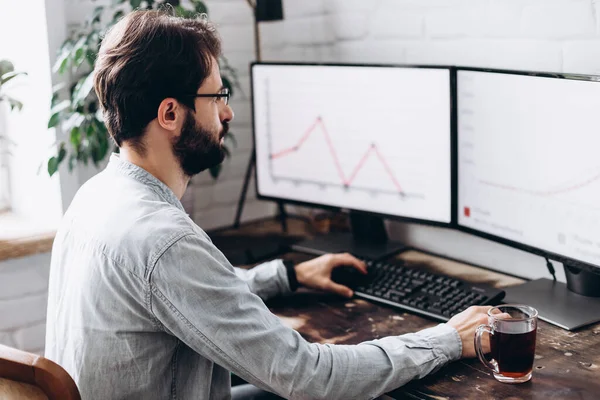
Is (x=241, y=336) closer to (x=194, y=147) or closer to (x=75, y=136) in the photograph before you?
(x=194, y=147)

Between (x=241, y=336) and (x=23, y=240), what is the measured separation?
40.4 inches

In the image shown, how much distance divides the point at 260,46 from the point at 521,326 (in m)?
1.37

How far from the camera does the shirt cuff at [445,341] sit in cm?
124

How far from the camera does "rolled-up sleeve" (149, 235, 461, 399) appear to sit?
1.10 meters

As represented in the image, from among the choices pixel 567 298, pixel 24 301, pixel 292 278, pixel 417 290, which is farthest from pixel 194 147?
pixel 24 301

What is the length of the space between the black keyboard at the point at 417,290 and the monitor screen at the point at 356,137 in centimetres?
18

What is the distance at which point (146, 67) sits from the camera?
48.4 inches

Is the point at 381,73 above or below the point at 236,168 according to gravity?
above

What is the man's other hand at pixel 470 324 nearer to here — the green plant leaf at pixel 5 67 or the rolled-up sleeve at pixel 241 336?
the rolled-up sleeve at pixel 241 336

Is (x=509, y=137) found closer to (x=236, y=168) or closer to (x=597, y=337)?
(x=597, y=337)

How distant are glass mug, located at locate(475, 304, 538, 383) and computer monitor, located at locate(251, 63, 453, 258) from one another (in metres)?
0.51

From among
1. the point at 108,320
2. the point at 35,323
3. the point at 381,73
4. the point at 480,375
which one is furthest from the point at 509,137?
the point at 35,323

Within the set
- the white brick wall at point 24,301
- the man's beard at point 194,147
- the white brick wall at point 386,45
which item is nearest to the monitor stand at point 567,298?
the white brick wall at point 386,45

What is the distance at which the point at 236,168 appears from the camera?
91.2 inches
